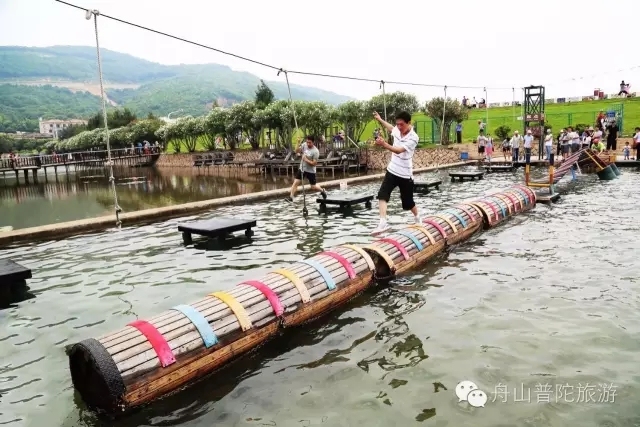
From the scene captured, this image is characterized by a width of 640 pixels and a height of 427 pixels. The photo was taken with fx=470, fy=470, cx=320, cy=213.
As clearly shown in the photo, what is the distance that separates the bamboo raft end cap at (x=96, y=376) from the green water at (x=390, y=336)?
157 mm

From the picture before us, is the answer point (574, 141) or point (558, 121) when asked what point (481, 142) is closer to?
point (574, 141)

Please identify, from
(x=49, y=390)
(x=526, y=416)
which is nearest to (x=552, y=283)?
(x=526, y=416)

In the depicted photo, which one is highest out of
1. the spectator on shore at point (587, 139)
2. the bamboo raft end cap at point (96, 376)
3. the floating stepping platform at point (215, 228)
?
the spectator on shore at point (587, 139)

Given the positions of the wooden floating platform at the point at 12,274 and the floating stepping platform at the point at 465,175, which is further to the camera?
the floating stepping platform at the point at 465,175

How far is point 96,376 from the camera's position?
421cm

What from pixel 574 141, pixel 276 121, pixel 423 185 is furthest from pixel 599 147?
pixel 276 121

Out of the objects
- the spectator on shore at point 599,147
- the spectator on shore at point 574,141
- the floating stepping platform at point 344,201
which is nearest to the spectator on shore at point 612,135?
the spectator on shore at point 574,141

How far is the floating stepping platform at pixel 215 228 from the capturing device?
10.2 m

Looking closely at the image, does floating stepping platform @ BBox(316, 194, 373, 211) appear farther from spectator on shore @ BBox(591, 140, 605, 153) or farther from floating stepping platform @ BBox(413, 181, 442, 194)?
spectator on shore @ BBox(591, 140, 605, 153)

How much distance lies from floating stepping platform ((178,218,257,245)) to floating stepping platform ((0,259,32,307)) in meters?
3.41

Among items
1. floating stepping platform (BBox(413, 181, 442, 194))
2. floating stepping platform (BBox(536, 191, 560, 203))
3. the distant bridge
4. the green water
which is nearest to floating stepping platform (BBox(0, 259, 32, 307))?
the green water

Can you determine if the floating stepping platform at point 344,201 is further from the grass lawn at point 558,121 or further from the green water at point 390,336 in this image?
the grass lawn at point 558,121

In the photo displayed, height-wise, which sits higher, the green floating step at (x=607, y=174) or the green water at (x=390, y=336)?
the green floating step at (x=607, y=174)

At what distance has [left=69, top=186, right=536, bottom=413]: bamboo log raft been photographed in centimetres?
417
